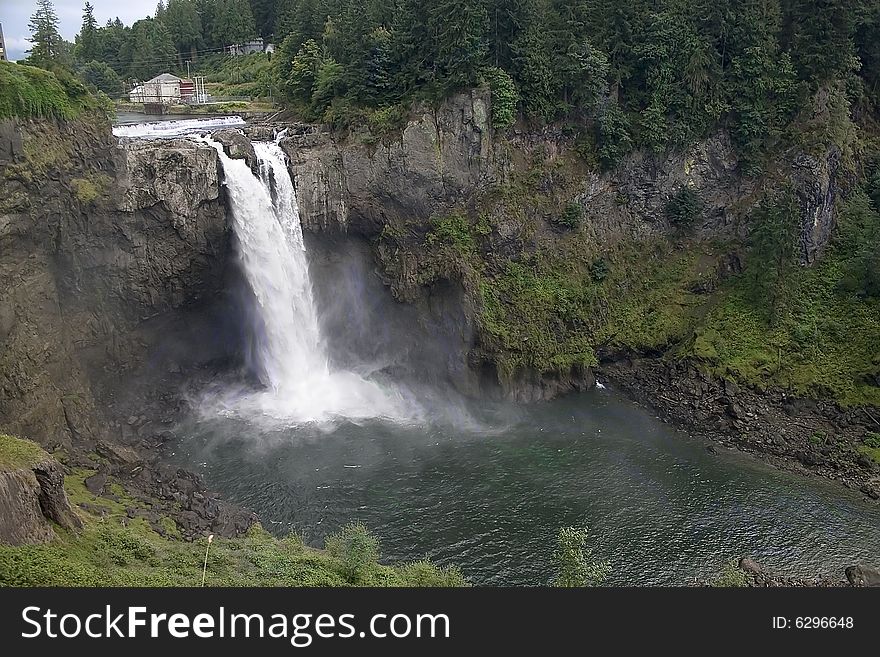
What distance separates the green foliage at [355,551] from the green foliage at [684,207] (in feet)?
97.7

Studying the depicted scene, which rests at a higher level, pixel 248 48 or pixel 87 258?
pixel 248 48

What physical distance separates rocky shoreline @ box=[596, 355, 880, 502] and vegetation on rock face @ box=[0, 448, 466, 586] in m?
18.1

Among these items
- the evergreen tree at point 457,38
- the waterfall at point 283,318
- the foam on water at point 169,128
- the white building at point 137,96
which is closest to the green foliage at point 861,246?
the evergreen tree at point 457,38

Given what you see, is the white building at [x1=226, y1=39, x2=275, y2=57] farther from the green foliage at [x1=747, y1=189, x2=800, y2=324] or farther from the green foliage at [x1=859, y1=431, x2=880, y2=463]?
the green foliage at [x1=859, y1=431, x2=880, y2=463]

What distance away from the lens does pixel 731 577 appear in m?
23.5

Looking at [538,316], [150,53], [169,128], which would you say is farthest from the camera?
[150,53]

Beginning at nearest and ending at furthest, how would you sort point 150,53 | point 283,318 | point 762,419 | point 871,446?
point 871,446 < point 762,419 < point 283,318 < point 150,53

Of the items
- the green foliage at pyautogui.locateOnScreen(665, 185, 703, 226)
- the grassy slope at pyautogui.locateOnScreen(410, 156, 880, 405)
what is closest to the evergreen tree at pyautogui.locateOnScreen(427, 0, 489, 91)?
the grassy slope at pyautogui.locateOnScreen(410, 156, 880, 405)

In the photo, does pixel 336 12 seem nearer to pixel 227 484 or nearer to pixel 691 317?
pixel 691 317

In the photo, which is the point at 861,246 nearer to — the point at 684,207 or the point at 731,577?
the point at 684,207

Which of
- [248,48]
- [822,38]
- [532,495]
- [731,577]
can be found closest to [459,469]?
[532,495]

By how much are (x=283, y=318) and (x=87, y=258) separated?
33.4 feet

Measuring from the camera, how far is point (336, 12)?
5034 cm

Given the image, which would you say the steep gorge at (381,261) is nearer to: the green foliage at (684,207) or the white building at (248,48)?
the green foliage at (684,207)
